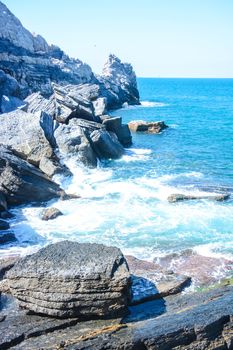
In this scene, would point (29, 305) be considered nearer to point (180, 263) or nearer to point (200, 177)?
point (180, 263)

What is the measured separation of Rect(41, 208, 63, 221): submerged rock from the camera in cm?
2279

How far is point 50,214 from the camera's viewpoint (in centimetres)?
2288

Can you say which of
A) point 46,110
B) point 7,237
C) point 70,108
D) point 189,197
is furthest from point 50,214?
point 70,108

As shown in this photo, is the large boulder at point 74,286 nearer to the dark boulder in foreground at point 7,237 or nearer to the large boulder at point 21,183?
the dark boulder in foreground at point 7,237

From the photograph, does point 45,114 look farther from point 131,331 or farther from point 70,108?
point 131,331

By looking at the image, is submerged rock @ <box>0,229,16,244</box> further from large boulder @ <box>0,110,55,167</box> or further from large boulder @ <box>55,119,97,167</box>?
large boulder @ <box>55,119,97,167</box>

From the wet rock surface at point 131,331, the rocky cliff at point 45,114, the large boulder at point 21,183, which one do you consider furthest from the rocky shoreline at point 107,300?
the rocky cliff at point 45,114

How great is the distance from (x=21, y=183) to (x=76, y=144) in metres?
11.6

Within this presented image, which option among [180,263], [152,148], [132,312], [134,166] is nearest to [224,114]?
[152,148]

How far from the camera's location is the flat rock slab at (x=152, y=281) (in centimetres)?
1327

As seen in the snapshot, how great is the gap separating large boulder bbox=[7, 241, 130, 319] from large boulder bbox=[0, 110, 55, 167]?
1747 cm

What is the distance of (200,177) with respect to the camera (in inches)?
1288

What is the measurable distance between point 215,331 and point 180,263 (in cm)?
651

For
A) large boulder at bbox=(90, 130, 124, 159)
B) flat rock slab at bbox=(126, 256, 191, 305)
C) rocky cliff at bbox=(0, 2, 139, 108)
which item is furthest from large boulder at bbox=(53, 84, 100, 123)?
flat rock slab at bbox=(126, 256, 191, 305)
